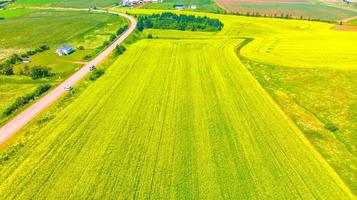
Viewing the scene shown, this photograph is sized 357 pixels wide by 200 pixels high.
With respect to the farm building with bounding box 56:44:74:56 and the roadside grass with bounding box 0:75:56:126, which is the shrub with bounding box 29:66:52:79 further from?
the farm building with bounding box 56:44:74:56

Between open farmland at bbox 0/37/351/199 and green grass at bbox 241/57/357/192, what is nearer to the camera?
open farmland at bbox 0/37/351/199

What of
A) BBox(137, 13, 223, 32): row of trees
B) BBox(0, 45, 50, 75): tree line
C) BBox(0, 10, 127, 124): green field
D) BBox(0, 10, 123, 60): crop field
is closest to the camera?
BBox(0, 10, 127, 124): green field

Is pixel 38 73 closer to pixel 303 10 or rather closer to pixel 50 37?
pixel 50 37

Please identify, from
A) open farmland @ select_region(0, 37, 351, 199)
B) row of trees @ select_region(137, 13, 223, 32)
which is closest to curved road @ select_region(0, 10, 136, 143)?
open farmland @ select_region(0, 37, 351, 199)

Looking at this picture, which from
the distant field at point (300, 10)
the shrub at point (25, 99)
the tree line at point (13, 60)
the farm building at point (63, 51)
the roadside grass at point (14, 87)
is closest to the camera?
the shrub at point (25, 99)

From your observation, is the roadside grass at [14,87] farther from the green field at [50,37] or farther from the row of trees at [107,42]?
the row of trees at [107,42]

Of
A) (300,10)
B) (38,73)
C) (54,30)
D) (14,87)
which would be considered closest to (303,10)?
(300,10)

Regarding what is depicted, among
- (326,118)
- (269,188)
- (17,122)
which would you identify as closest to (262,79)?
(326,118)

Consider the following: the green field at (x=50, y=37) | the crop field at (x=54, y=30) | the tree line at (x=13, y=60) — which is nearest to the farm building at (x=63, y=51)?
the green field at (x=50, y=37)
